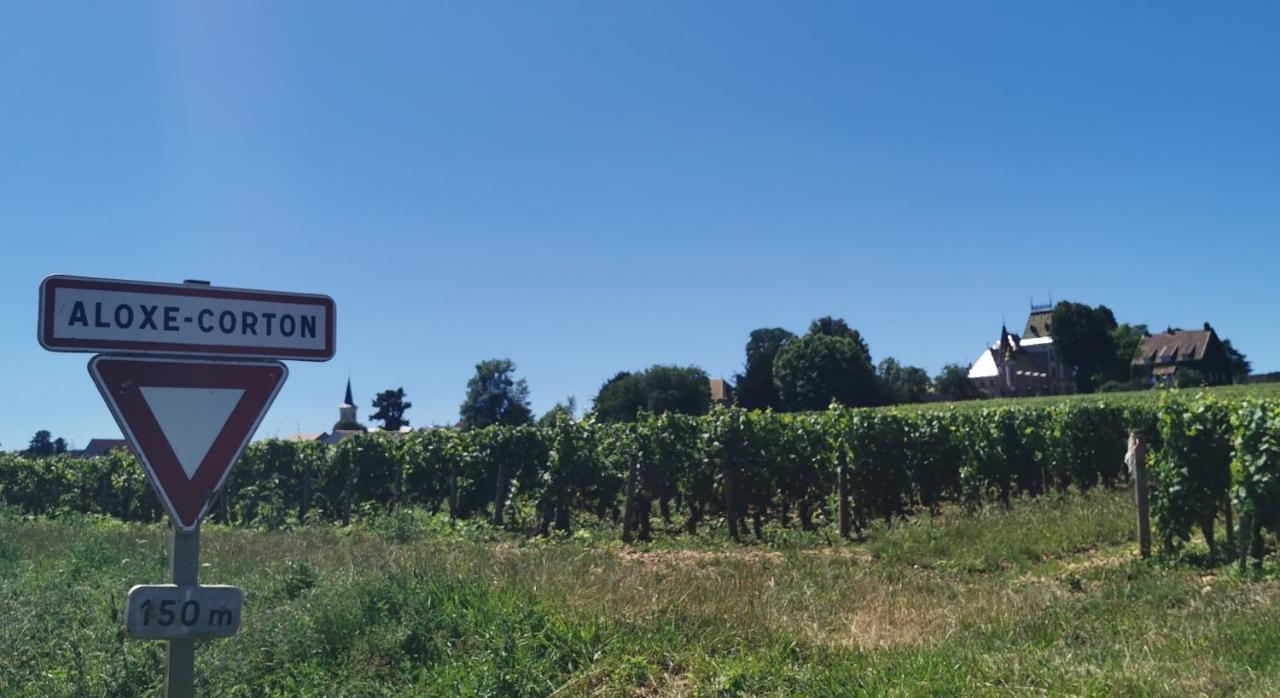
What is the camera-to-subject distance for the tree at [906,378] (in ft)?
320

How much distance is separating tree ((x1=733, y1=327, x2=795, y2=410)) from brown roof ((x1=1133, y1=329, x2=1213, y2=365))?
1459 inches

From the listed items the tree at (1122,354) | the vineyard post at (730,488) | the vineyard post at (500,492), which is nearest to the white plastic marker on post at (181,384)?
the vineyard post at (730,488)

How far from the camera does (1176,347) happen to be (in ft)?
333

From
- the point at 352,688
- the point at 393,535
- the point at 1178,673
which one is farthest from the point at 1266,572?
the point at 393,535

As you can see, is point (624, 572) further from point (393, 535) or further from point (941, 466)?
point (941, 466)

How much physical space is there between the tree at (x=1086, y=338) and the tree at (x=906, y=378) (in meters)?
14.4

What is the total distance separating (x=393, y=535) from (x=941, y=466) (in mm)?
10271

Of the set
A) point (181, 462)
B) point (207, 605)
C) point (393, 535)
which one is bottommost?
point (393, 535)

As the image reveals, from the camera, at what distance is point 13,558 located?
11.7 metres

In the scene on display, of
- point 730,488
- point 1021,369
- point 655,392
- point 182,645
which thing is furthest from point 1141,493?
point 1021,369

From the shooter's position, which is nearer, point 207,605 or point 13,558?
point 207,605

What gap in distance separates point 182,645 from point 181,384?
0.94 metres

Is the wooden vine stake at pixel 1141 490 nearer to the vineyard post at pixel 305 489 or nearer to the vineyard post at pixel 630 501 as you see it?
the vineyard post at pixel 630 501

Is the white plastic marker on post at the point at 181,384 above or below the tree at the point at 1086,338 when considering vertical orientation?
below
